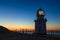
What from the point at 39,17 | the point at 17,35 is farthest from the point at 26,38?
the point at 39,17

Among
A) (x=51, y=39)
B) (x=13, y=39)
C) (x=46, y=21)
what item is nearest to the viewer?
(x=13, y=39)

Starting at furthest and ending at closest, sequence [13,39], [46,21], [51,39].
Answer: [46,21] < [51,39] < [13,39]

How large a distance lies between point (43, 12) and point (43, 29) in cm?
598

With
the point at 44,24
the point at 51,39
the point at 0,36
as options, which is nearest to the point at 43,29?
the point at 44,24

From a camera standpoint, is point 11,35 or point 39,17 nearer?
point 11,35

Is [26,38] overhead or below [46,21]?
below

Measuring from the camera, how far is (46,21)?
5072 centimetres

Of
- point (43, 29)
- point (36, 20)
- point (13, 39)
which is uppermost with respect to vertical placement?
point (36, 20)

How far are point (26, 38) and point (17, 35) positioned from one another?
1615 millimetres

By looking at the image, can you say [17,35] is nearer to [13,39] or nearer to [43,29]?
[13,39]

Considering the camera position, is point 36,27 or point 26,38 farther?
point 36,27

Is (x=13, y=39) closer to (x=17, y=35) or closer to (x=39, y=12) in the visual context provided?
(x=17, y=35)

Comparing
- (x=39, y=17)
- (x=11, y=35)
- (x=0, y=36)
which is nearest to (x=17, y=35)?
(x=11, y=35)

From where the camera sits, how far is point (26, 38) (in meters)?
24.9
